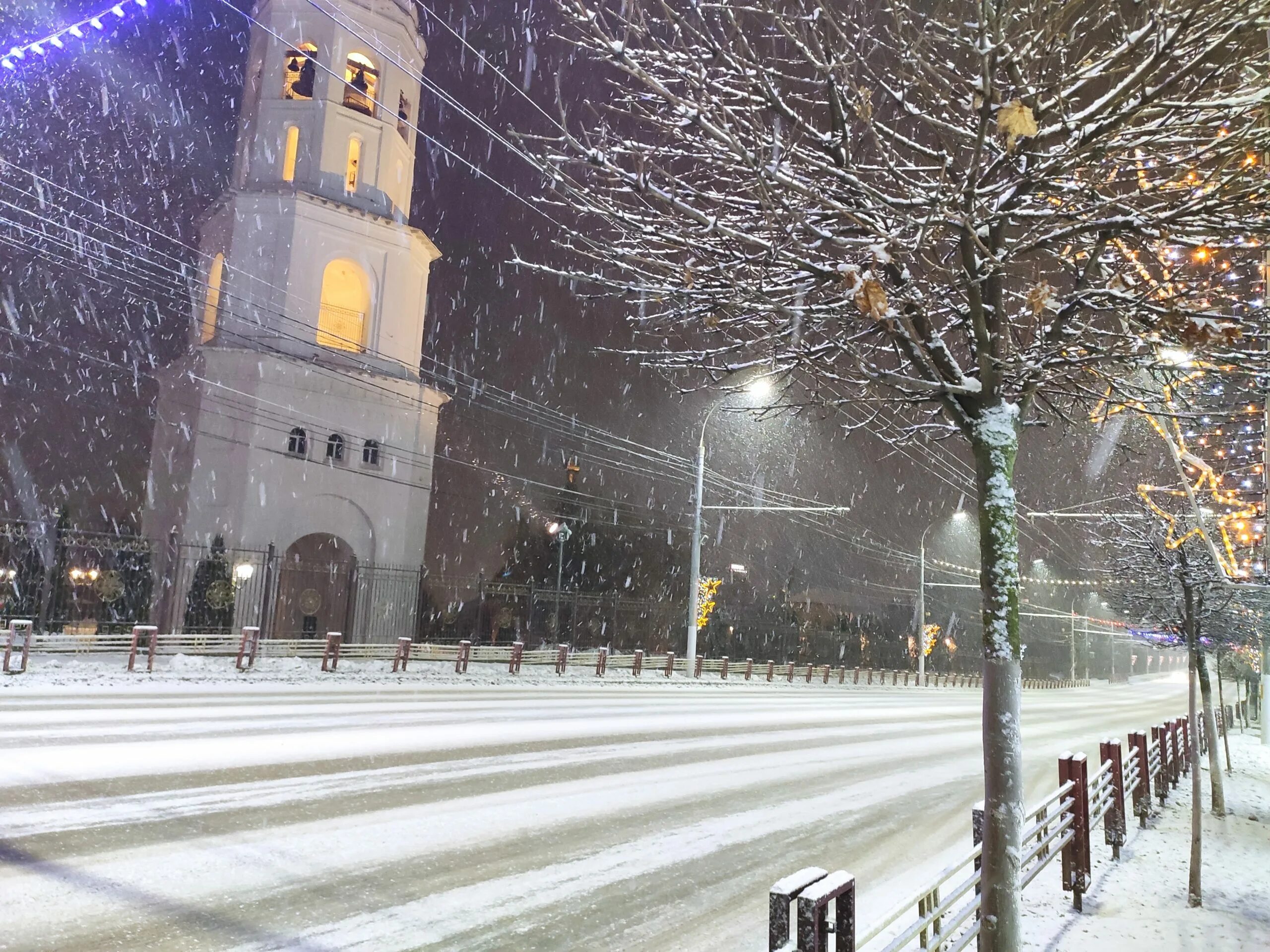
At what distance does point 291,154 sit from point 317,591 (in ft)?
55.3

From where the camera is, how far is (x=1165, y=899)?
7727 millimetres

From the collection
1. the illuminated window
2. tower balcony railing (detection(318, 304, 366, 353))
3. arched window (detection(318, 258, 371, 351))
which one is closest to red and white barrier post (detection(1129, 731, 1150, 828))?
tower balcony railing (detection(318, 304, 366, 353))

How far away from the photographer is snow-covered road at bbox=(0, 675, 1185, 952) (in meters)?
5.31

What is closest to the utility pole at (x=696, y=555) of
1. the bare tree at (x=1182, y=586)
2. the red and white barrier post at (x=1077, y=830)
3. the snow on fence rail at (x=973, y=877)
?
the bare tree at (x=1182, y=586)

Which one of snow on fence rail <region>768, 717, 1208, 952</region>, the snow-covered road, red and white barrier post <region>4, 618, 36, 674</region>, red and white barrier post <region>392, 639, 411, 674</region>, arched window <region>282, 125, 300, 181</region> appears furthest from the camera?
arched window <region>282, 125, 300, 181</region>

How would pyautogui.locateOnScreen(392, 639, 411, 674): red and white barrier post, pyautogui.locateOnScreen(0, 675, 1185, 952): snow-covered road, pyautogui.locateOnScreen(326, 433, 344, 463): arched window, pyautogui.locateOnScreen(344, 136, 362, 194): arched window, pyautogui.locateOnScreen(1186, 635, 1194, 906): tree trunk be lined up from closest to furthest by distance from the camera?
pyautogui.locateOnScreen(0, 675, 1185, 952): snow-covered road → pyautogui.locateOnScreen(1186, 635, 1194, 906): tree trunk → pyautogui.locateOnScreen(392, 639, 411, 674): red and white barrier post → pyautogui.locateOnScreen(326, 433, 344, 463): arched window → pyautogui.locateOnScreen(344, 136, 362, 194): arched window

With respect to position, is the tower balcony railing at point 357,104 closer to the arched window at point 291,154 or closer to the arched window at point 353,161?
the arched window at point 353,161

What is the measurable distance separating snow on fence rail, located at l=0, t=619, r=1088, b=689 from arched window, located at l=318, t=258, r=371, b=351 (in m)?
12.0

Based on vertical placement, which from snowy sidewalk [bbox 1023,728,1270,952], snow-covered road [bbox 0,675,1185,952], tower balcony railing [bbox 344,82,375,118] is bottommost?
snowy sidewalk [bbox 1023,728,1270,952]

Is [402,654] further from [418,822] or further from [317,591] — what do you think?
[418,822]

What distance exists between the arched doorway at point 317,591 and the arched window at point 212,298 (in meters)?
8.76

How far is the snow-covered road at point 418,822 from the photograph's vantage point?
17.4ft

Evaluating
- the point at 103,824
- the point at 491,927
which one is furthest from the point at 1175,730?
the point at 103,824

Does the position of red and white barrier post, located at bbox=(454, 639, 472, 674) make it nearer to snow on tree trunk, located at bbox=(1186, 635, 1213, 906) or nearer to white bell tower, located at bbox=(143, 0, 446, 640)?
white bell tower, located at bbox=(143, 0, 446, 640)
